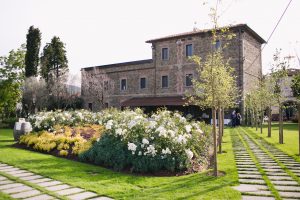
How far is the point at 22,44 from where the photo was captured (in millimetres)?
Result: 28859

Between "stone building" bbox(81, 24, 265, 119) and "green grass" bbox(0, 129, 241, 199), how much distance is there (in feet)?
60.2

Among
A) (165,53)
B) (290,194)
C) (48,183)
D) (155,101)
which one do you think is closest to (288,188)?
(290,194)

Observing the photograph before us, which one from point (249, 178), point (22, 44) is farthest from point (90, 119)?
point (22, 44)

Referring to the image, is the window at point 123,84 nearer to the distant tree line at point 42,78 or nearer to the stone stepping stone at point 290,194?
the distant tree line at point 42,78

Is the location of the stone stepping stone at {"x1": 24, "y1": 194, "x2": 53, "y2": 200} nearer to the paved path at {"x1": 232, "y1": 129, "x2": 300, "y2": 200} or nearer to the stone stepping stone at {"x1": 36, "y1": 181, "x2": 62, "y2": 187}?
the stone stepping stone at {"x1": 36, "y1": 181, "x2": 62, "y2": 187}

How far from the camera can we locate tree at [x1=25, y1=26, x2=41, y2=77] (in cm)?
3288

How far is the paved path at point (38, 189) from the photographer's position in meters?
4.80

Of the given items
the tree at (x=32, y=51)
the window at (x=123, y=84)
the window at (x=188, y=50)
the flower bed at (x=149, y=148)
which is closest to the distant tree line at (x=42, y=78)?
the tree at (x=32, y=51)

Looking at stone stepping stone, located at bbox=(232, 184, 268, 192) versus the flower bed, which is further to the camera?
the flower bed

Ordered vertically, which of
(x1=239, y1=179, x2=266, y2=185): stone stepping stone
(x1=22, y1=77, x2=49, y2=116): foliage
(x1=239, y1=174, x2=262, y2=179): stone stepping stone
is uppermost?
(x1=22, y1=77, x2=49, y2=116): foliage

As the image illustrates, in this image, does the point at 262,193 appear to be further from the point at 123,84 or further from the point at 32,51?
the point at 32,51

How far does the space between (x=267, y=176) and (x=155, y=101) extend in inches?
855

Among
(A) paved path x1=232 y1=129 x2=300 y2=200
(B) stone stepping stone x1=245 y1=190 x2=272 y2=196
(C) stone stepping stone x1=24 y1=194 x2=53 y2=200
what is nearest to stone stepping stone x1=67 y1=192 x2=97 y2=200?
(C) stone stepping stone x1=24 y1=194 x2=53 y2=200

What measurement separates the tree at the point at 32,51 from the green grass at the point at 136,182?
2733cm
